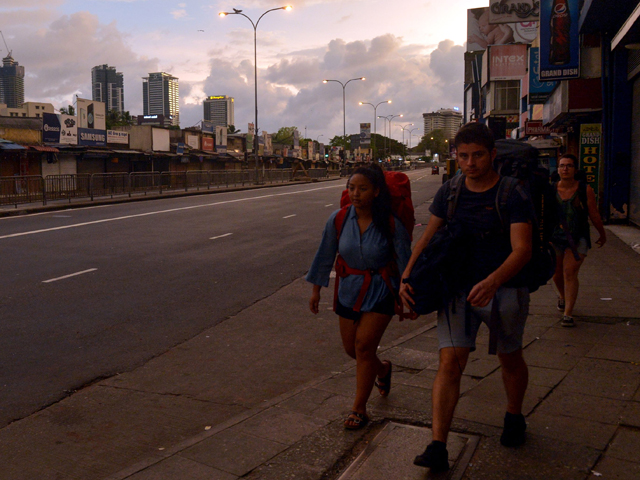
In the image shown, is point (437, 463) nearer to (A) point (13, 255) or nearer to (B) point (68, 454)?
(B) point (68, 454)

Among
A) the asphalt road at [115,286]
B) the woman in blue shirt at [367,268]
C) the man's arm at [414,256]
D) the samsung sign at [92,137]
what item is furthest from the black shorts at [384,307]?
the samsung sign at [92,137]

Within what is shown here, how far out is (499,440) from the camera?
362 centimetres

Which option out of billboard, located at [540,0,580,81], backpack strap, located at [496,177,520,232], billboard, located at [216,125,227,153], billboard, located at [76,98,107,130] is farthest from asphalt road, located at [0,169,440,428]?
billboard, located at [216,125,227,153]

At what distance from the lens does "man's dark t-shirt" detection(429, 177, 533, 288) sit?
3.26 m

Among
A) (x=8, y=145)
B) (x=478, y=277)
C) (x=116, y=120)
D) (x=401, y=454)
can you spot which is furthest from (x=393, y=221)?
(x=116, y=120)

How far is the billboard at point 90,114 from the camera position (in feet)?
126

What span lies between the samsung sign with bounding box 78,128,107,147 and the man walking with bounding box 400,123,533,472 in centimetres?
3608

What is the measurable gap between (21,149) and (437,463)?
103 ft

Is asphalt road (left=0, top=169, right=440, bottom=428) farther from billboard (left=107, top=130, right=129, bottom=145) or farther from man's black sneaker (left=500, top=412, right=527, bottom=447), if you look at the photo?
billboard (left=107, top=130, right=129, bottom=145)

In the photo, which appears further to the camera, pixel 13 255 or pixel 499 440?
pixel 13 255

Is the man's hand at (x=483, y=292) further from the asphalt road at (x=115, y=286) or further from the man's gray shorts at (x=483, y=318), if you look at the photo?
the asphalt road at (x=115, y=286)

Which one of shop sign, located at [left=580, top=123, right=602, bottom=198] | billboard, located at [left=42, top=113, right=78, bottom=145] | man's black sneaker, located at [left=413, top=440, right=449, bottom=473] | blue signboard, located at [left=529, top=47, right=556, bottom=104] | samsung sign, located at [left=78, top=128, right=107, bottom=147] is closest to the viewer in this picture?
man's black sneaker, located at [left=413, top=440, right=449, bottom=473]

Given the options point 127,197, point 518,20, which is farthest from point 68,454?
point 518,20

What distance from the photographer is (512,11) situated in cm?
5759
